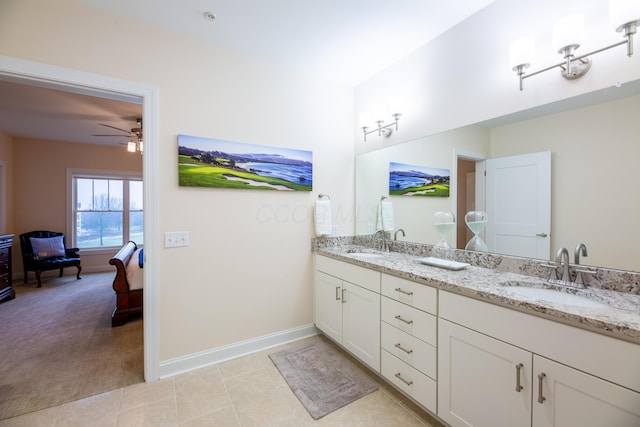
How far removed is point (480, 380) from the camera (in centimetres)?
131

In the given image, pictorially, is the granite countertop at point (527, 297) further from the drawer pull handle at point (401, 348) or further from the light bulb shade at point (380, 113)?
the light bulb shade at point (380, 113)

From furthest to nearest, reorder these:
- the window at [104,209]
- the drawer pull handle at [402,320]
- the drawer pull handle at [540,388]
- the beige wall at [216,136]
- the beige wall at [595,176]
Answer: the window at [104,209] → the beige wall at [216,136] → the drawer pull handle at [402,320] → the beige wall at [595,176] → the drawer pull handle at [540,388]

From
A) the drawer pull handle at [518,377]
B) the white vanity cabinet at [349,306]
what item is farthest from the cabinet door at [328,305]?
the drawer pull handle at [518,377]

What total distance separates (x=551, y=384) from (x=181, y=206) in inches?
93.3

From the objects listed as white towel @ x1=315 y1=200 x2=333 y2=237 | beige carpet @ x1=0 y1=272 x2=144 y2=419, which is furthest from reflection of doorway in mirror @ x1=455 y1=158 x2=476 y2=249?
beige carpet @ x1=0 y1=272 x2=144 y2=419

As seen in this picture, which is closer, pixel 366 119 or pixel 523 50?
pixel 523 50

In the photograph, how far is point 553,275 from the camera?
1.50 m

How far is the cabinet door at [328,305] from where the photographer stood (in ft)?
7.70

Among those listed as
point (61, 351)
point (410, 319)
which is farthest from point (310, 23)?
point (61, 351)

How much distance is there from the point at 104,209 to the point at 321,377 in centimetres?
594

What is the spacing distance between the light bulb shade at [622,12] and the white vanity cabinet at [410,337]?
1.50 m

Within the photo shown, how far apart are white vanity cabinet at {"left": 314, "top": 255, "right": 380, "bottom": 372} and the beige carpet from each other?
152 centimetres

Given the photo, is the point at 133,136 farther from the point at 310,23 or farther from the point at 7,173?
the point at 310,23

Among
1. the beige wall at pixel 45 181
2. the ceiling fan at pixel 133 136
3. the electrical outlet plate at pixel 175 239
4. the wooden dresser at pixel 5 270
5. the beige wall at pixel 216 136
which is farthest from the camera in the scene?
the beige wall at pixel 45 181
